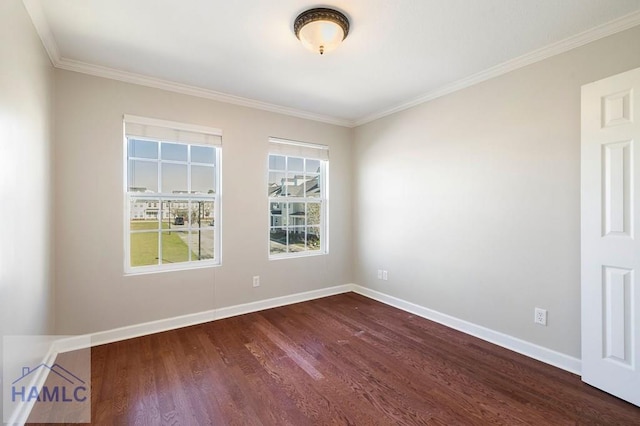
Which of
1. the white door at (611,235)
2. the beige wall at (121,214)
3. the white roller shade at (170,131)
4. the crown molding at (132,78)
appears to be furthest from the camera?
the white roller shade at (170,131)

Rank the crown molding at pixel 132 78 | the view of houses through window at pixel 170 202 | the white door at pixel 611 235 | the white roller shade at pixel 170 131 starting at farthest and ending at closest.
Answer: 1. the view of houses through window at pixel 170 202
2. the white roller shade at pixel 170 131
3. the crown molding at pixel 132 78
4. the white door at pixel 611 235

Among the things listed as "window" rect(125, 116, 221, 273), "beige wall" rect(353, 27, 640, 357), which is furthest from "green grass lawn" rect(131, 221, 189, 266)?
Answer: "beige wall" rect(353, 27, 640, 357)

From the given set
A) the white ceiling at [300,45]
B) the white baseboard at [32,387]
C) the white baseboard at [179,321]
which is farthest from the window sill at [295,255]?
the white baseboard at [32,387]

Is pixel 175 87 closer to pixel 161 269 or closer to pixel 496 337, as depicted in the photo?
pixel 161 269

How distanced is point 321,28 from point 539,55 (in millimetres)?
1886

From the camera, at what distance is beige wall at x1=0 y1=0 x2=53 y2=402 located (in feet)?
5.02

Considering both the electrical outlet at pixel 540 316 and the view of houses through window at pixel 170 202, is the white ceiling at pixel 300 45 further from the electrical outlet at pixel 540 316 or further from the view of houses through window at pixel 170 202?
the electrical outlet at pixel 540 316

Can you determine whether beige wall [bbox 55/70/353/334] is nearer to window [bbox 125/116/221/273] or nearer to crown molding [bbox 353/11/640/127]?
window [bbox 125/116/221/273]

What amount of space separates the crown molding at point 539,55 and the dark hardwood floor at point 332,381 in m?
2.54

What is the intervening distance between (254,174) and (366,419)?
2.76m

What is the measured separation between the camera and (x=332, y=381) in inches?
84.4

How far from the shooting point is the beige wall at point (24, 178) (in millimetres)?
1529

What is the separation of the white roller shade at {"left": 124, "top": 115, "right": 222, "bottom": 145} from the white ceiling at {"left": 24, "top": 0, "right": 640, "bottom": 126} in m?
0.39

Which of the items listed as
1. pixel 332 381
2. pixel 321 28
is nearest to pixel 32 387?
pixel 332 381
